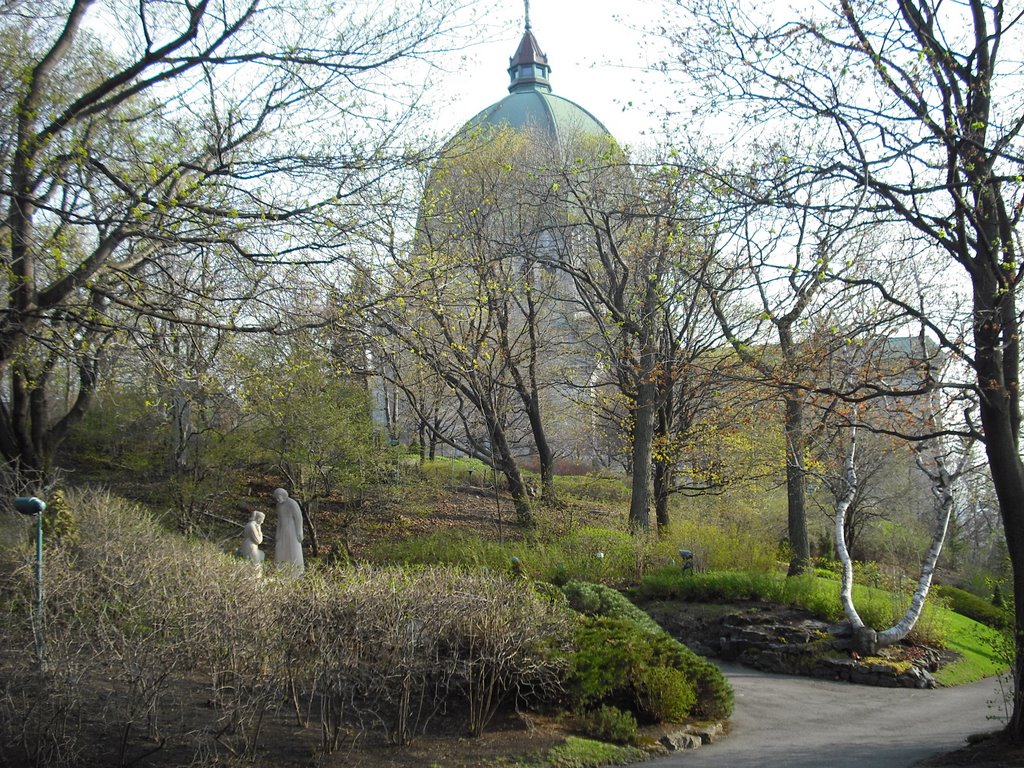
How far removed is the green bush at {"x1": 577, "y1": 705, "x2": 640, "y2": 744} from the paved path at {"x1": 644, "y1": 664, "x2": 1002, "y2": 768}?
38cm

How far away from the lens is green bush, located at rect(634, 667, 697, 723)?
8258mm

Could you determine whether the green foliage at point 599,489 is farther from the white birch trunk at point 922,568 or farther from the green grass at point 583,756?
the green grass at point 583,756

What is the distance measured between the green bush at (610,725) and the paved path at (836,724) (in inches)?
14.8

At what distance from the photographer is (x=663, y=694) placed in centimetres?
831


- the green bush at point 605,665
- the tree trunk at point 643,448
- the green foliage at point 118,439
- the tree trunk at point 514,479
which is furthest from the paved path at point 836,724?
the green foliage at point 118,439

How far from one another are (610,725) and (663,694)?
2.68 feet

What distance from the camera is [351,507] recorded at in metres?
20.2

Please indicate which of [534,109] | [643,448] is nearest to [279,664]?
[643,448]

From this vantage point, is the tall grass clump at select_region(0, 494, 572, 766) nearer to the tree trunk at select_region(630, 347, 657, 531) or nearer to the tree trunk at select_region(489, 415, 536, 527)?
the tree trunk at select_region(630, 347, 657, 531)

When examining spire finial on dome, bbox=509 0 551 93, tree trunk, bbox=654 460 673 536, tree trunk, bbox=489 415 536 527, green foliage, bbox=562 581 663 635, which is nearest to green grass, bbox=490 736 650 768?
green foliage, bbox=562 581 663 635

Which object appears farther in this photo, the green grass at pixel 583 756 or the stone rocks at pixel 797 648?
the stone rocks at pixel 797 648

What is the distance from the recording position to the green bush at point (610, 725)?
7.71m

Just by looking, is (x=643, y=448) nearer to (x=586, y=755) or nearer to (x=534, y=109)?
(x=586, y=755)

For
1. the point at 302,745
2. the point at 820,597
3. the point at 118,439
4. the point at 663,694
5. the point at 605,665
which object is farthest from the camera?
the point at 118,439
